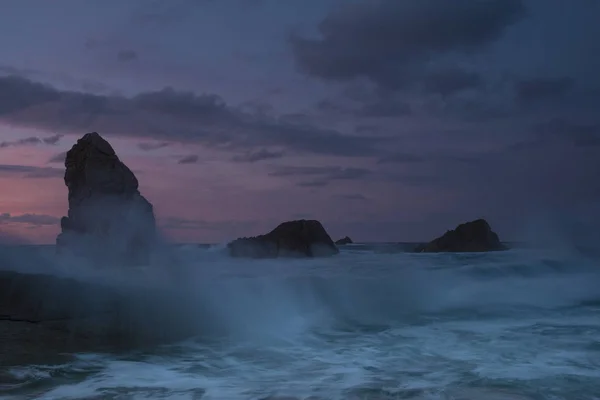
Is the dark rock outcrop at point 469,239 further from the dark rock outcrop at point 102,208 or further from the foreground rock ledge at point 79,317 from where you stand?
the foreground rock ledge at point 79,317

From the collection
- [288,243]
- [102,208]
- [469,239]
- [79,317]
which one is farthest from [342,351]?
[469,239]

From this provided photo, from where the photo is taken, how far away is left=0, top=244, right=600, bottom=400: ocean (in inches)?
235

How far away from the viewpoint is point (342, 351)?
338 inches

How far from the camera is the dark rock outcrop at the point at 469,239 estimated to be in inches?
1484

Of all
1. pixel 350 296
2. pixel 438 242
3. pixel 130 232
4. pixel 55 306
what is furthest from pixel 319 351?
pixel 438 242

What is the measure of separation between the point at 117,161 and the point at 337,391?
1831 cm

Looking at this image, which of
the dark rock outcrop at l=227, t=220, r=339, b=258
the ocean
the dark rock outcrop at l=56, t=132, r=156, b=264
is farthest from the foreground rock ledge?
the dark rock outcrop at l=227, t=220, r=339, b=258

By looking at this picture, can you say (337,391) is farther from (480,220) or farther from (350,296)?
(480,220)

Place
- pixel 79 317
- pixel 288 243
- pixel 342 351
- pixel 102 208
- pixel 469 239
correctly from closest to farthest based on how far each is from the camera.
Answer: pixel 79 317, pixel 342 351, pixel 102 208, pixel 288 243, pixel 469 239

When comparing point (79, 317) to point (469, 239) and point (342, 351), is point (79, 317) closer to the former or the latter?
point (342, 351)

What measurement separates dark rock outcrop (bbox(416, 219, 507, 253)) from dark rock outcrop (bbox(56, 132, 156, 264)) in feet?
Result: 75.1

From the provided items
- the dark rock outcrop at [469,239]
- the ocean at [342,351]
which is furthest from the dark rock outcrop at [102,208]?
the dark rock outcrop at [469,239]

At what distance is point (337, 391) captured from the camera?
5953 mm

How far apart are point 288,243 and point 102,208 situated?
15019 mm
